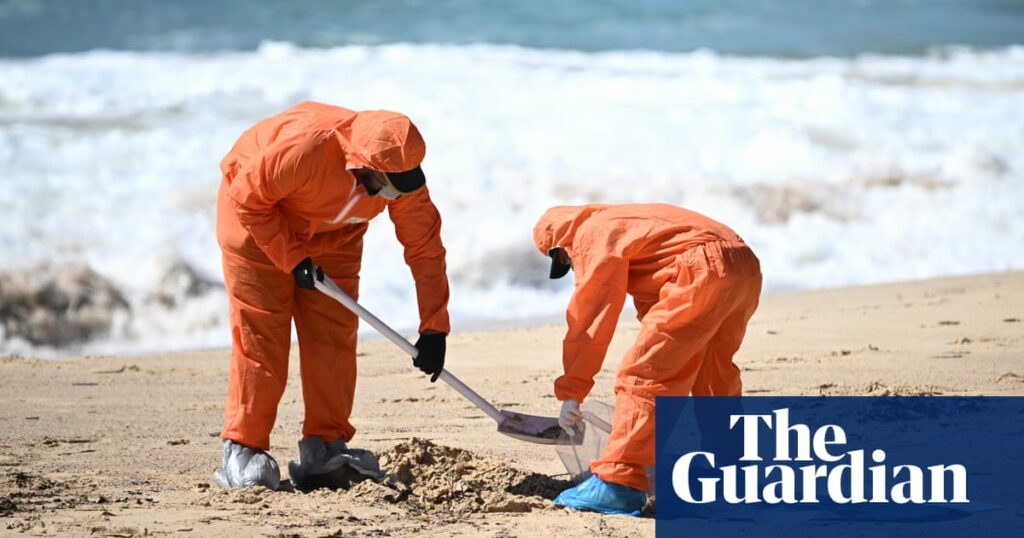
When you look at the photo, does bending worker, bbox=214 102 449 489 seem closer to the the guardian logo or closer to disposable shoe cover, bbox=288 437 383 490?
disposable shoe cover, bbox=288 437 383 490

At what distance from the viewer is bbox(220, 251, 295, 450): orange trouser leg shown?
4.99 metres

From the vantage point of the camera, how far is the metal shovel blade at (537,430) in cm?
503

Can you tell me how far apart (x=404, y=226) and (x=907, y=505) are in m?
1.96

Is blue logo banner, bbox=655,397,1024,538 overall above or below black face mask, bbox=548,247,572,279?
below

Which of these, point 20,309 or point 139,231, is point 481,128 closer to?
point 139,231

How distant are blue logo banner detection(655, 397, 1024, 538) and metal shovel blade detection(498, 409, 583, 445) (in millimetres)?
361

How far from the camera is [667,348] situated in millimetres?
4582

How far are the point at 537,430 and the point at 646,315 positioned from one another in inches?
25.0

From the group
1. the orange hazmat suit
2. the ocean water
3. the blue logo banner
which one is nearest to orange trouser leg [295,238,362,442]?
the orange hazmat suit

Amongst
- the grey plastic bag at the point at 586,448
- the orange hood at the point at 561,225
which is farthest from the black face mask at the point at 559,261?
the grey plastic bag at the point at 586,448

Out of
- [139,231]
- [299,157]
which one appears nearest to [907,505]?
[299,157]

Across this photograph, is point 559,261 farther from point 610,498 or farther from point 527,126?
point 527,126

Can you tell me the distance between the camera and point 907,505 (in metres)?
4.79

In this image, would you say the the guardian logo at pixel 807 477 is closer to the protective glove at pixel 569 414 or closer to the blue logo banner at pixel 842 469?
the blue logo banner at pixel 842 469
